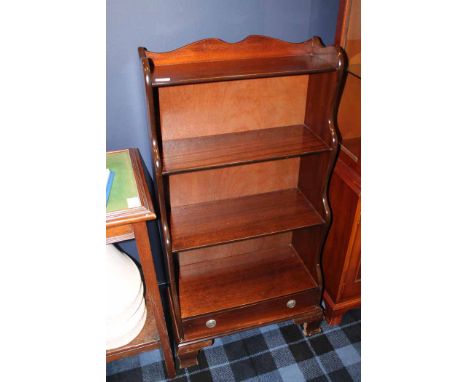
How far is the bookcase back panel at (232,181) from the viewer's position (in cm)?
157

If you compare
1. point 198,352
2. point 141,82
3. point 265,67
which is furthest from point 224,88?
point 198,352

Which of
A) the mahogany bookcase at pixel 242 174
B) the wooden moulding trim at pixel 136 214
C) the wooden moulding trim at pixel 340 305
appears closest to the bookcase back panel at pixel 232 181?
the mahogany bookcase at pixel 242 174

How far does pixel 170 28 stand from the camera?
52.0 inches

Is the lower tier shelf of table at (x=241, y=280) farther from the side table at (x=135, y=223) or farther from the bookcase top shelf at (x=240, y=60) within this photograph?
the bookcase top shelf at (x=240, y=60)

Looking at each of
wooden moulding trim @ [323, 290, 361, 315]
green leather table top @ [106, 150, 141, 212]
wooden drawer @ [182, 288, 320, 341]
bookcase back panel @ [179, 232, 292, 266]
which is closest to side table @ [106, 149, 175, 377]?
green leather table top @ [106, 150, 141, 212]

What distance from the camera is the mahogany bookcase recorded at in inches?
51.0

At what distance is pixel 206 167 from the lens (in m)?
1.28

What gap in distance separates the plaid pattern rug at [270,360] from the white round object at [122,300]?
9.2 inches

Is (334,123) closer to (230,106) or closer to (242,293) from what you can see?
(230,106)

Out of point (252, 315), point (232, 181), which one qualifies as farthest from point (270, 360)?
point (232, 181)
